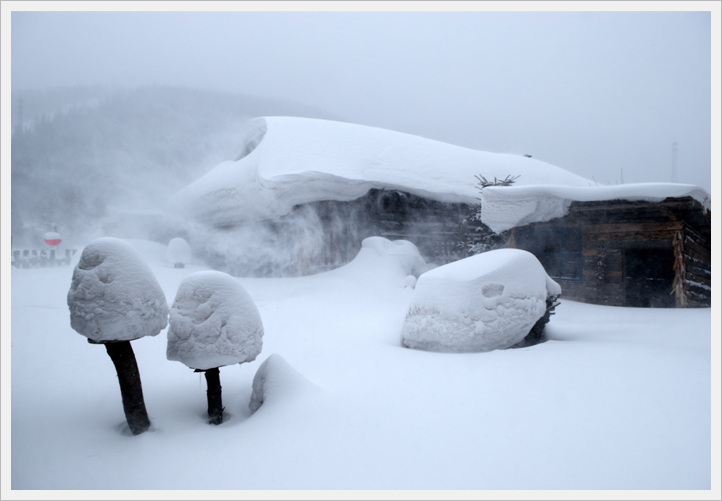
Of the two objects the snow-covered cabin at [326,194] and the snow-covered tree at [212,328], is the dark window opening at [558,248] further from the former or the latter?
the snow-covered tree at [212,328]

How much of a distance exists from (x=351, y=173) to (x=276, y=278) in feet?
9.70

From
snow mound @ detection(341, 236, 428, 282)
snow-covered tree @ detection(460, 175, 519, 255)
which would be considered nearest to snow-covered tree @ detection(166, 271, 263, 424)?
snow mound @ detection(341, 236, 428, 282)

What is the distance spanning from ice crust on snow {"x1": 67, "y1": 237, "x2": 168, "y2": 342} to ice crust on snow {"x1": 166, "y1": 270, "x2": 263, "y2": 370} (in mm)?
164

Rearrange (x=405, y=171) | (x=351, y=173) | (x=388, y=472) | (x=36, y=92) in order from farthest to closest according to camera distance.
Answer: (x=405, y=171), (x=351, y=173), (x=36, y=92), (x=388, y=472)

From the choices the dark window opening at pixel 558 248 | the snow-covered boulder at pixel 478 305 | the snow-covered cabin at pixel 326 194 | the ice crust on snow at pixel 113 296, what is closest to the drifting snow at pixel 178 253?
the snow-covered cabin at pixel 326 194

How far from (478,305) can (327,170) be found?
5.54 m

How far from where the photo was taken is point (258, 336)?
288cm

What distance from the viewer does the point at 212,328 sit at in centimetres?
266

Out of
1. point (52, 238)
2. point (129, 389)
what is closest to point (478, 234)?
point (52, 238)

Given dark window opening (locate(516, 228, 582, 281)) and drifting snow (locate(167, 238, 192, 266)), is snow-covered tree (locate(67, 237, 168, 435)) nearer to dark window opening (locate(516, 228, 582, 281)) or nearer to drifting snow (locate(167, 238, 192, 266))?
drifting snow (locate(167, 238, 192, 266))

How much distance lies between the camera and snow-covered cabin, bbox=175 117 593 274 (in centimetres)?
887

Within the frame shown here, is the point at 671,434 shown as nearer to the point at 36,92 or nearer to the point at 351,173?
the point at 36,92


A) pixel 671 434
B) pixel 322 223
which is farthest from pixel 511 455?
pixel 322 223

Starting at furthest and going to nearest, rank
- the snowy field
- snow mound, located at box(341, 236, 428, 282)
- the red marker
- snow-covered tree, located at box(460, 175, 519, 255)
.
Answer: snow-covered tree, located at box(460, 175, 519, 255) < snow mound, located at box(341, 236, 428, 282) < the red marker < the snowy field
